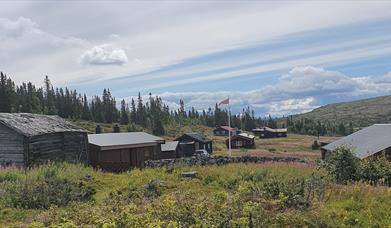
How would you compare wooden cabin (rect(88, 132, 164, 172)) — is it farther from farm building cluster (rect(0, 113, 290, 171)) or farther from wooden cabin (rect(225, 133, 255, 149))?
wooden cabin (rect(225, 133, 255, 149))

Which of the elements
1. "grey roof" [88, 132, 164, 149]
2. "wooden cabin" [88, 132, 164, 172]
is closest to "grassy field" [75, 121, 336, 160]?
"grey roof" [88, 132, 164, 149]

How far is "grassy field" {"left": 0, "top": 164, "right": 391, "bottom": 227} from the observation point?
8211 millimetres

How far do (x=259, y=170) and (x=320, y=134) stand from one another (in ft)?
356

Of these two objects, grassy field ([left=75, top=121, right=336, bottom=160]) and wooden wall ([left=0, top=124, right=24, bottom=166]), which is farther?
grassy field ([left=75, top=121, right=336, bottom=160])

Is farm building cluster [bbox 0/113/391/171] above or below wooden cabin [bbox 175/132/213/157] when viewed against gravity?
above

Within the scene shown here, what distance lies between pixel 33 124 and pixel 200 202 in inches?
821

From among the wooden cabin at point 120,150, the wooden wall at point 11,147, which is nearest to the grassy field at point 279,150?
the wooden cabin at point 120,150

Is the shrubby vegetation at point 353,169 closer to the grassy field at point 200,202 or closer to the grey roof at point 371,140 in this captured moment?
the grassy field at point 200,202

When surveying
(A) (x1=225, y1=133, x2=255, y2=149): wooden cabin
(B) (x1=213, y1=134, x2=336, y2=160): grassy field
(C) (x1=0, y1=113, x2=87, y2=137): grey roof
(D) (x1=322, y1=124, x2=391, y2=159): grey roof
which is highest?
(C) (x1=0, y1=113, x2=87, y2=137): grey roof

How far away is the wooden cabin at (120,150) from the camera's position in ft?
104

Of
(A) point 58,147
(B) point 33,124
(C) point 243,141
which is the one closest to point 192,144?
(C) point 243,141

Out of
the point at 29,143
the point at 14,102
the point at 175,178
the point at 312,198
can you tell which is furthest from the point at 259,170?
the point at 14,102

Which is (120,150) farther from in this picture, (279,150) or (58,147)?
(279,150)

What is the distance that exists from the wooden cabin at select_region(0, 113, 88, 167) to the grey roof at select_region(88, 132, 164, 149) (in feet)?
10.5
